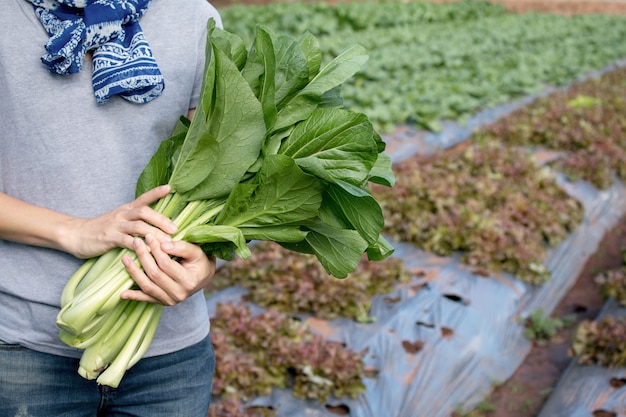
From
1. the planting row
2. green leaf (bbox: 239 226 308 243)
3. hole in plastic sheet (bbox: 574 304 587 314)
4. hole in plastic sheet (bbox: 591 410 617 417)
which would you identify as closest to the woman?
green leaf (bbox: 239 226 308 243)

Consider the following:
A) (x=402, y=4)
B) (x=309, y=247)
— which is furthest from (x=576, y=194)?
(x=402, y=4)

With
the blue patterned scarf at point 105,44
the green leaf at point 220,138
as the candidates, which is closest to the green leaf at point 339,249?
the green leaf at point 220,138

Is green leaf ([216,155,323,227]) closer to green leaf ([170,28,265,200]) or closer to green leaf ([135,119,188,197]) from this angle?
green leaf ([170,28,265,200])

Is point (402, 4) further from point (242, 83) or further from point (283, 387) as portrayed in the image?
point (242, 83)

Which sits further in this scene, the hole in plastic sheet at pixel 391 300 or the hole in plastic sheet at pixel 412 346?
the hole in plastic sheet at pixel 391 300

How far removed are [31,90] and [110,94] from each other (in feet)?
0.52

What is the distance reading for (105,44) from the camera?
1.53m

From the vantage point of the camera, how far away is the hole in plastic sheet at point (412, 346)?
3666 mm

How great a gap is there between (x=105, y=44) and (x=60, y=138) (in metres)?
0.23

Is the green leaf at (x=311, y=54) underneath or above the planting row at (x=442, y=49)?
above

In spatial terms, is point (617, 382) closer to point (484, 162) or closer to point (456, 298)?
point (456, 298)

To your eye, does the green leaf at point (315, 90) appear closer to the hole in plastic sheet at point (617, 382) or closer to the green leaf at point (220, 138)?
the green leaf at point (220, 138)

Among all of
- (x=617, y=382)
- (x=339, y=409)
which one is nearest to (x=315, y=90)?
(x=339, y=409)

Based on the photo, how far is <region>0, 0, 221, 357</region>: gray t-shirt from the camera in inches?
57.5
